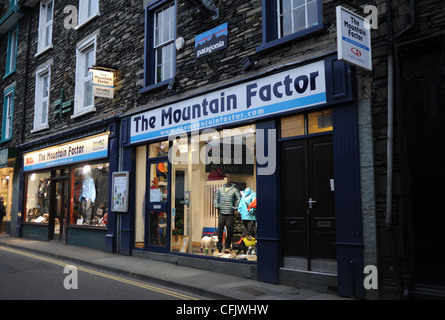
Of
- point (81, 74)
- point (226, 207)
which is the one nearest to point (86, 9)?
point (81, 74)

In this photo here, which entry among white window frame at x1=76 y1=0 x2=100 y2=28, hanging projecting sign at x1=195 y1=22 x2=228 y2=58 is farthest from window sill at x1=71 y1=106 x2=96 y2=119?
hanging projecting sign at x1=195 y1=22 x2=228 y2=58

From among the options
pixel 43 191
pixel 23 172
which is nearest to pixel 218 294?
pixel 43 191

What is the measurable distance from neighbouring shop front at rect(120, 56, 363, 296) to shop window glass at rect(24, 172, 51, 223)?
6124 millimetres

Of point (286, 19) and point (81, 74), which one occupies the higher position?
point (81, 74)

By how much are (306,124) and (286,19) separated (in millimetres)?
2415

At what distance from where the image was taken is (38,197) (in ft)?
54.1

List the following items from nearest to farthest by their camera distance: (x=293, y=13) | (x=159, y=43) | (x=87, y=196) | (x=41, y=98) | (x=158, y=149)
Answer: (x=293, y=13), (x=158, y=149), (x=159, y=43), (x=87, y=196), (x=41, y=98)

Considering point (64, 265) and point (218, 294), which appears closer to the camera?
point (218, 294)

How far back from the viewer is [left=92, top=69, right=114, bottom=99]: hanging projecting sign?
12141mm

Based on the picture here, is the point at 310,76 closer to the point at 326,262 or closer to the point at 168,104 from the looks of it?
the point at 326,262

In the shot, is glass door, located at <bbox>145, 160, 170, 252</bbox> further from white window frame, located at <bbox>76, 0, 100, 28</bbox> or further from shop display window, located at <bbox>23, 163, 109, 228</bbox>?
white window frame, located at <bbox>76, 0, 100, 28</bbox>

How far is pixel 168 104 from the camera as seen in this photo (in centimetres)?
1050

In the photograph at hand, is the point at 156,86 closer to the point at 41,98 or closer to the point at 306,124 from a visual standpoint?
the point at 306,124
